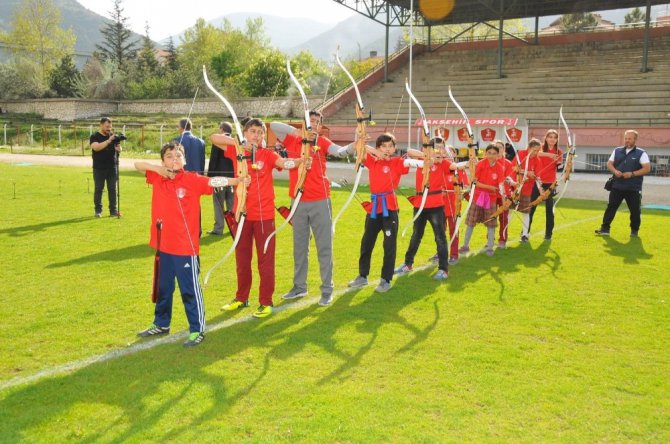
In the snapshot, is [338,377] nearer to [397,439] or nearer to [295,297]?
[397,439]

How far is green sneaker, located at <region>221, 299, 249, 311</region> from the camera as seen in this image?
6.14 m

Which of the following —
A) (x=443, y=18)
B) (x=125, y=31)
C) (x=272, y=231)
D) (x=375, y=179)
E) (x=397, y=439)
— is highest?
(x=125, y=31)

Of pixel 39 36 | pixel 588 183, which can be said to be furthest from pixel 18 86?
pixel 588 183

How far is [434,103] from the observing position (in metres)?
30.2

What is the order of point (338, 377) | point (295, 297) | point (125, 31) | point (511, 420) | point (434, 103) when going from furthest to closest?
point (125, 31) < point (434, 103) < point (295, 297) < point (338, 377) < point (511, 420)

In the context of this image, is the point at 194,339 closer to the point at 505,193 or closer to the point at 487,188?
the point at 487,188

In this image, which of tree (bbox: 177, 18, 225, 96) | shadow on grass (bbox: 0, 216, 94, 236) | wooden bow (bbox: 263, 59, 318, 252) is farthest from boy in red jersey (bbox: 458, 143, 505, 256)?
tree (bbox: 177, 18, 225, 96)

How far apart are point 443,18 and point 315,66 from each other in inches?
1269

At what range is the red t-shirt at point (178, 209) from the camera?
510cm

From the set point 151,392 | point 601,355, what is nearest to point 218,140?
point 151,392

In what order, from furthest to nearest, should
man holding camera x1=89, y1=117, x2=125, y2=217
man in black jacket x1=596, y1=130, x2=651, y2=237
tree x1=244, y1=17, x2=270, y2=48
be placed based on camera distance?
tree x1=244, y1=17, x2=270, y2=48
man holding camera x1=89, y1=117, x2=125, y2=217
man in black jacket x1=596, y1=130, x2=651, y2=237

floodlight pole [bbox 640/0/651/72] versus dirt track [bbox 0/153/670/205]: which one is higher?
floodlight pole [bbox 640/0/651/72]

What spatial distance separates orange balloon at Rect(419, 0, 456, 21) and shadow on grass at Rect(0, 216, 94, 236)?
87.1ft

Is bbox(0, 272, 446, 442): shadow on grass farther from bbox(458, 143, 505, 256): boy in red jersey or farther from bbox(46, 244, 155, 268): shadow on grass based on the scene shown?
bbox(46, 244, 155, 268): shadow on grass
